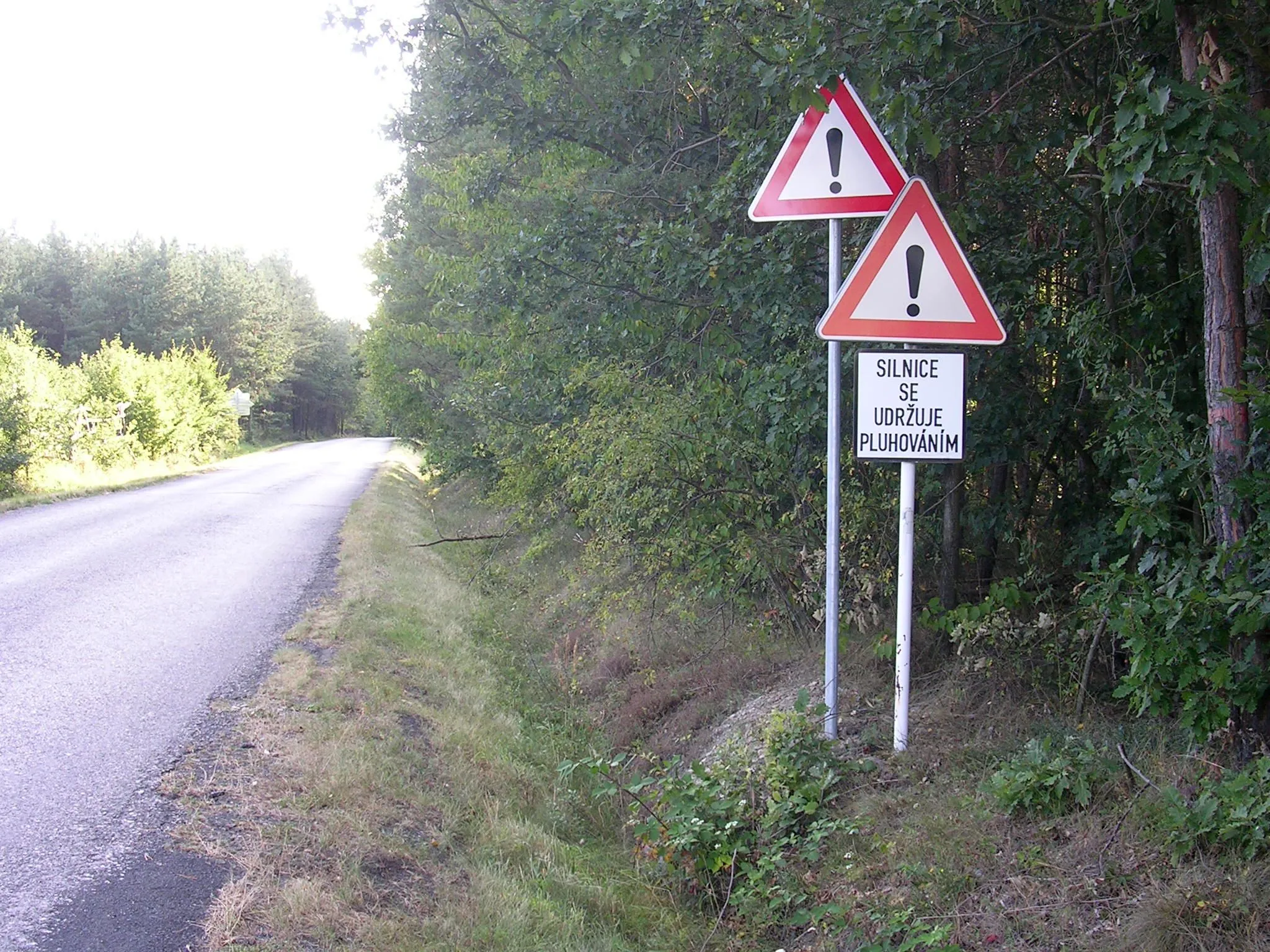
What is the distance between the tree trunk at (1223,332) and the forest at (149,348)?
2098cm

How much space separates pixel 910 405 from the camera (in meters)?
3.97

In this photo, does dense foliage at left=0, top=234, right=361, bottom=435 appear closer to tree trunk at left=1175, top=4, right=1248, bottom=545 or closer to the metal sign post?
the metal sign post

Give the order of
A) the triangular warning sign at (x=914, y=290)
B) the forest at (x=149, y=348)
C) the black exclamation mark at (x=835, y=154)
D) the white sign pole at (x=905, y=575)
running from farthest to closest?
the forest at (x=149, y=348) → the black exclamation mark at (x=835, y=154) → the white sign pole at (x=905, y=575) → the triangular warning sign at (x=914, y=290)

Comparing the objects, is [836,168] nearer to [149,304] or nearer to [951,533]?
[951,533]

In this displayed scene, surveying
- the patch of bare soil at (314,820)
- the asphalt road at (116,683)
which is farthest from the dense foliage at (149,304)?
the patch of bare soil at (314,820)

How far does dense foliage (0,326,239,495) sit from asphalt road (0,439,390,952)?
543 centimetres

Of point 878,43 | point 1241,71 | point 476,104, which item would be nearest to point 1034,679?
point 1241,71

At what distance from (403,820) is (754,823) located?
1533 mm

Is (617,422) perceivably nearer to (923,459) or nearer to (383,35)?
(923,459)

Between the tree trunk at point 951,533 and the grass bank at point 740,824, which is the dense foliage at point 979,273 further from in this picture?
the grass bank at point 740,824

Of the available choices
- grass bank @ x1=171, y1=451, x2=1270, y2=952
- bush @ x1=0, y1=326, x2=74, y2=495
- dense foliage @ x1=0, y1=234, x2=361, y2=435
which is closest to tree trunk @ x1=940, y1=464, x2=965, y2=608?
grass bank @ x1=171, y1=451, x2=1270, y2=952

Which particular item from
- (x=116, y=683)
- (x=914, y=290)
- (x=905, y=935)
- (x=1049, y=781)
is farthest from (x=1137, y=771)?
(x=116, y=683)

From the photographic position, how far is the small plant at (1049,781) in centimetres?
342

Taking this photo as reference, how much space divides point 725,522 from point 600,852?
210 cm
